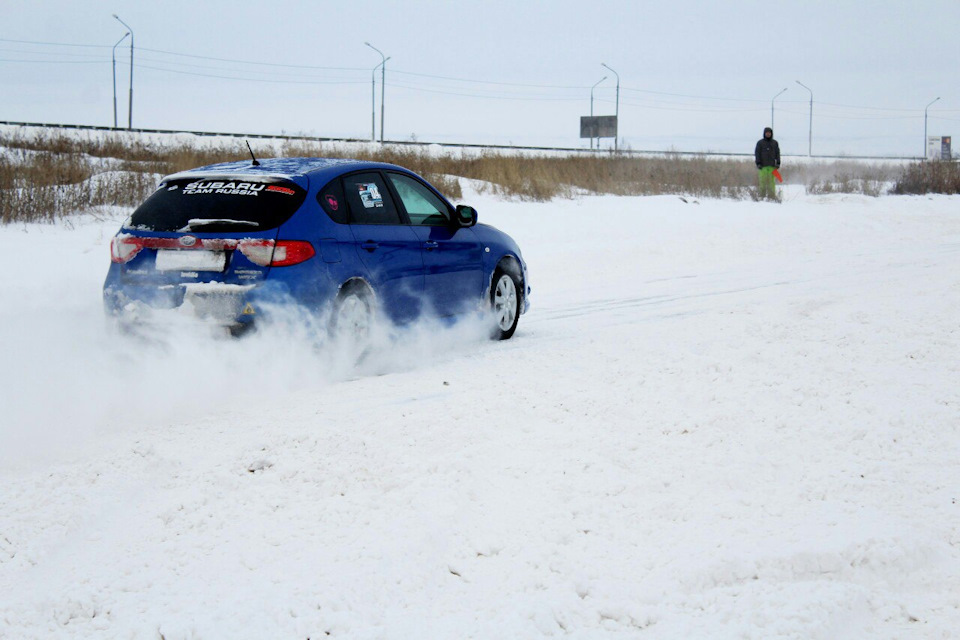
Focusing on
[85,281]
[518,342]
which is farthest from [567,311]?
[85,281]

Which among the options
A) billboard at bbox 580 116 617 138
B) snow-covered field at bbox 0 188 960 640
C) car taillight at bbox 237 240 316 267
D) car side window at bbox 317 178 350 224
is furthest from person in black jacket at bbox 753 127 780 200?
billboard at bbox 580 116 617 138

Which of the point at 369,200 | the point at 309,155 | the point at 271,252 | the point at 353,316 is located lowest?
the point at 353,316

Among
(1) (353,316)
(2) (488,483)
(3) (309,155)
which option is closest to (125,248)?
(1) (353,316)

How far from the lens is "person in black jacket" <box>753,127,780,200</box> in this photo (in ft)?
83.7

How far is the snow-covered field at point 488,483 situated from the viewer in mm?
3225

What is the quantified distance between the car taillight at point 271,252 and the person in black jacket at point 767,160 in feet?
69.0

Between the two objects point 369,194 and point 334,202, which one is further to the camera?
point 369,194

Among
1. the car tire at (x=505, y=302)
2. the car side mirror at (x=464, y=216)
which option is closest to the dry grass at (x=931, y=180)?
the car tire at (x=505, y=302)

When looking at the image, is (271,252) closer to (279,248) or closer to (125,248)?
(279,248)

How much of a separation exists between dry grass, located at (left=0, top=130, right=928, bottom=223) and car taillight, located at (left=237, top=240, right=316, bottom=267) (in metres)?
9.92

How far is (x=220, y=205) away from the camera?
20.6ft

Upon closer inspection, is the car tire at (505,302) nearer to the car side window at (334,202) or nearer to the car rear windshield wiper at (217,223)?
the car side window at (334,202)

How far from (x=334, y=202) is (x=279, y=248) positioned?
796 mm

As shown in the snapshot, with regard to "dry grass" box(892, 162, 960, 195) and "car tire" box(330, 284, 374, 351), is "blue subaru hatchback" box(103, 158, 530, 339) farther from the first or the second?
"dry grass" box(892, 162, 960, 195)
